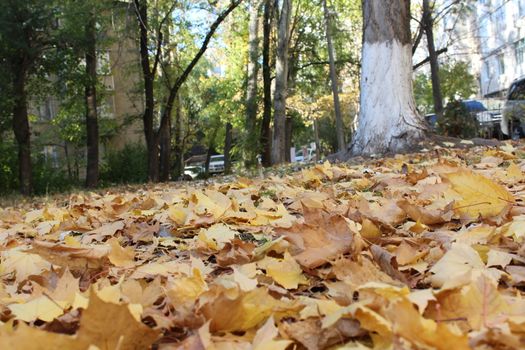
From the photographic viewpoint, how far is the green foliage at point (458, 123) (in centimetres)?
1186

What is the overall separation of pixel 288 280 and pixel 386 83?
6359mm

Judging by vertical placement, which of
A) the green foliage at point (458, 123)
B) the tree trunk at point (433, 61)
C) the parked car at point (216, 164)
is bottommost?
the parked car at point (216, 164)

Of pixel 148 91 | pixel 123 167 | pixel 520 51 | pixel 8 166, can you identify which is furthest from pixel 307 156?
pixel 520 51

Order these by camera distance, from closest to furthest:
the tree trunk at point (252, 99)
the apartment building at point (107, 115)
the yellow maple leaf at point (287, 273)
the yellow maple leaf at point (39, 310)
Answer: the yellow maple leaf at point (39, 310), the yellow maple leaf at point (287, 273), the tree trunk at point (252, 99), the apartment building at point (107, 115)

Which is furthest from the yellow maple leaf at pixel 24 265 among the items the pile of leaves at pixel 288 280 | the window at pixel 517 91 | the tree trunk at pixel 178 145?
the tree trunk at pixel 178 145

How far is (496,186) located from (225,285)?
39.7 inches

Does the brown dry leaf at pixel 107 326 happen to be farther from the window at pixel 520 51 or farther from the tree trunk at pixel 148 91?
the window at pixel 520 51

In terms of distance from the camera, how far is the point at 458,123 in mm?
11914

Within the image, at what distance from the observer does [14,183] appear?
21594mm

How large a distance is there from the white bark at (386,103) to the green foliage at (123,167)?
65.5 feet

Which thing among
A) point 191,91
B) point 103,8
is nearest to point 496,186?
point 103,8

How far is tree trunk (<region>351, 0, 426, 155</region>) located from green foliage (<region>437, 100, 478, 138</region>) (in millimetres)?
4969

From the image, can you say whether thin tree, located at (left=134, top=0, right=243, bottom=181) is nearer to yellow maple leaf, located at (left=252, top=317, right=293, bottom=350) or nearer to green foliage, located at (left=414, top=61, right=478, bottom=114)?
green foliage, located at (left=414, top=61, right=478, bottom=114)

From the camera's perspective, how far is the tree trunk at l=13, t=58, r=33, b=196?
1467 cm
